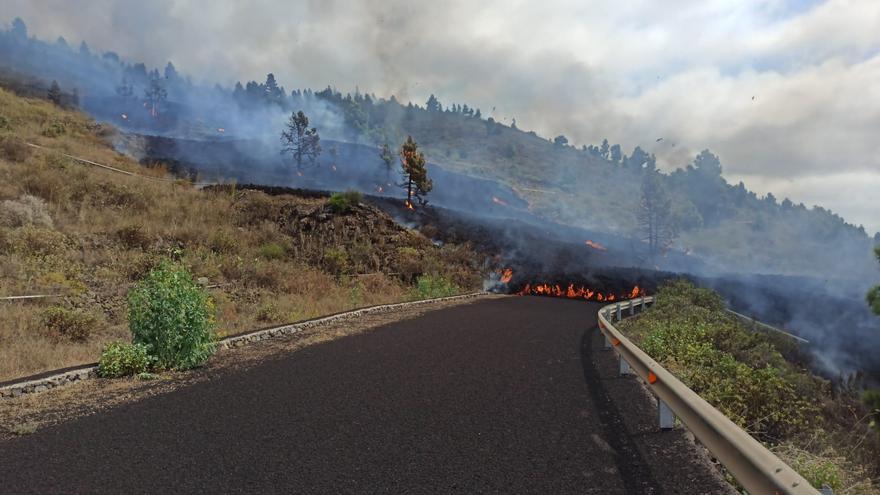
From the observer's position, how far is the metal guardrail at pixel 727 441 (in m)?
2.70

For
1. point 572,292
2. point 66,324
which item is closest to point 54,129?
point 66,324

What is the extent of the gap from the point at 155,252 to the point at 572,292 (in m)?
29.6

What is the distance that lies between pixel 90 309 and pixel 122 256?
519 cm

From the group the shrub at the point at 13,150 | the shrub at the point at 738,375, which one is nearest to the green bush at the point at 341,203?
the shrub at the point at 13,150

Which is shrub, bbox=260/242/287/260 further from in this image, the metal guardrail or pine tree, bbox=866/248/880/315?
pine tree, bbox=866/248/880/315

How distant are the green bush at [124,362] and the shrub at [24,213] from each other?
44.0 feet

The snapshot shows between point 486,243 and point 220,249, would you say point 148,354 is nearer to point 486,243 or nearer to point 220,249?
point 220,249

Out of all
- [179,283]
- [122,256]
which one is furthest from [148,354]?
[122,256]

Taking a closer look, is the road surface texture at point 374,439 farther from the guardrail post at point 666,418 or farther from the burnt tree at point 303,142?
the burnt tree at point 303,142

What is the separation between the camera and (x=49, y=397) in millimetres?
6609

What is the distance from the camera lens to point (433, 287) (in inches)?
1076

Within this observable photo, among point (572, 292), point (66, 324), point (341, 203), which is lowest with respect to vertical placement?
point (572, 292)

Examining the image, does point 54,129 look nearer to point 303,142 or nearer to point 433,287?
point 433,287

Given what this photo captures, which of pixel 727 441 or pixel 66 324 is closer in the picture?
pixel 727 441
